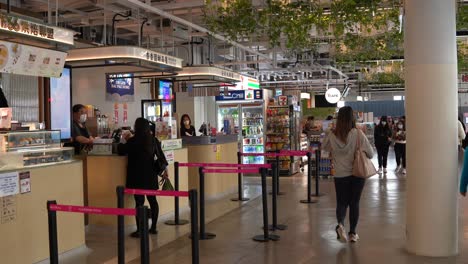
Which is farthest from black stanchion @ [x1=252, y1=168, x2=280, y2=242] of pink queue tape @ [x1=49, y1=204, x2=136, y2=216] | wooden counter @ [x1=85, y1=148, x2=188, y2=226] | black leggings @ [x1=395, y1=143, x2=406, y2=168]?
black leggings @ [x1=395, y1=143, x2=406, y2=168]

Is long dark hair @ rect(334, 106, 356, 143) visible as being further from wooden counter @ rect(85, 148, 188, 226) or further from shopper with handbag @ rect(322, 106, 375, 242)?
wooden counter @ rect(85, 148, 188, 226)

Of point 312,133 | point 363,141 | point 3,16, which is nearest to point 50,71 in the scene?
point 3,16

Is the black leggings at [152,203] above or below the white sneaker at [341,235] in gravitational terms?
above

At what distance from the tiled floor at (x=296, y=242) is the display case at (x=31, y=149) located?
118cm

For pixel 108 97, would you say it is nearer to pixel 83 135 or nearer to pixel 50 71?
pixel 83 135

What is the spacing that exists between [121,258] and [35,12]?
7368mm

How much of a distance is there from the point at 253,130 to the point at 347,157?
8523 millimetres

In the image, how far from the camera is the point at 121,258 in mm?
4344

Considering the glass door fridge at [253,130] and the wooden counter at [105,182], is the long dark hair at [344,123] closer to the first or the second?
the wooden counter at [105,182]

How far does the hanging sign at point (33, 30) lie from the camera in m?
5.00

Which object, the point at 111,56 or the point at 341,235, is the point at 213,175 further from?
the point at 341,235

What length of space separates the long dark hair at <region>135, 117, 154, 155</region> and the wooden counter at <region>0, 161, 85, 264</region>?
946 millimetres

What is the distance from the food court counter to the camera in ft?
33.0

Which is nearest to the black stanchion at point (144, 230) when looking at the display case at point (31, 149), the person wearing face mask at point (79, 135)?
the display case at point (31, 149)
